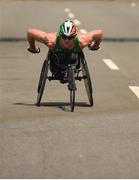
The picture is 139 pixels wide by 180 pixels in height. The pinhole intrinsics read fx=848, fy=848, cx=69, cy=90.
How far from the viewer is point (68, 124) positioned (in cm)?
1055

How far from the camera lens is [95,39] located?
1184 cm

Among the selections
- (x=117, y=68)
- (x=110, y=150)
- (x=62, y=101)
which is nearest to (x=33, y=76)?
(x=117, y=68)

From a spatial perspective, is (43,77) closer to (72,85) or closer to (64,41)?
(72,85)

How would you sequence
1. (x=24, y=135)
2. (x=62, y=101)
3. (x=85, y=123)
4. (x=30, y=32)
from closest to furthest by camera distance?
(x=24, y=135) → (x=85, y=123) → (x=30, y=32) → (x=62, y=101)

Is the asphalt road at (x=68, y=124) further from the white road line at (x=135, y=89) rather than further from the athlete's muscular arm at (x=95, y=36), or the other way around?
the athlete's muscular arm at (x=95, y=36)

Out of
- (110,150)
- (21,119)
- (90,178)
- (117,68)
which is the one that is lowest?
(117,68)

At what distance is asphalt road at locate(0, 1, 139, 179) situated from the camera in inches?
314

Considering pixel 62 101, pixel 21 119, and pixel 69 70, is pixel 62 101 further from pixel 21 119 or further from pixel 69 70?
pixel 21 119

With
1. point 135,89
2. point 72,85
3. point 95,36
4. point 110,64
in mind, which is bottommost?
point 110,64

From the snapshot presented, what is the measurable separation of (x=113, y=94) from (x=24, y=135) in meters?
4.03

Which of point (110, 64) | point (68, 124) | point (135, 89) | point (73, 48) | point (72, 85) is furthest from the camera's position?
point (110, 64)

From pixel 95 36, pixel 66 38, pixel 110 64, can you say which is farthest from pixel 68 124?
pixel 110 64

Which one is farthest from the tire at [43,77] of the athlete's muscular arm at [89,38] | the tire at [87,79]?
the athlete's muscular arm at [89,38]

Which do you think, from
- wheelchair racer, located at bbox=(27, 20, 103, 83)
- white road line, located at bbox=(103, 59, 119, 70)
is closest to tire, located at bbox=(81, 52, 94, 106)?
wheelchair racer, located at bbox=(27, 20, 103, 83)
